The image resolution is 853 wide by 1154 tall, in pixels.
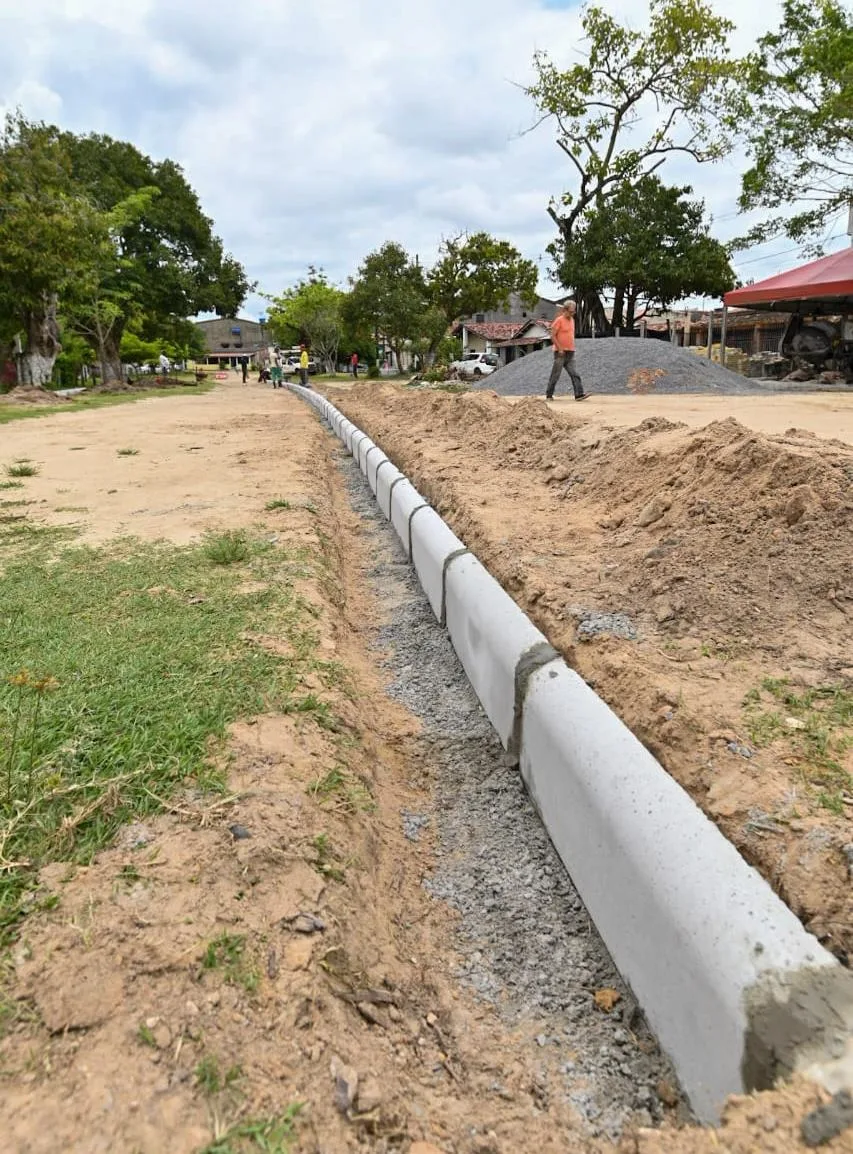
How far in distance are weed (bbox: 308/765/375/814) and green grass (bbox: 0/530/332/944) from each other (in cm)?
31

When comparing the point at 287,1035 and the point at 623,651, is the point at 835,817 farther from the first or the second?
the point at 287,1035

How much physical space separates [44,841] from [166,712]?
0.74 m

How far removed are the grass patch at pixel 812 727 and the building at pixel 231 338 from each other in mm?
91937

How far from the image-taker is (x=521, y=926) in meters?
2.35

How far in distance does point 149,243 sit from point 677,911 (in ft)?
130

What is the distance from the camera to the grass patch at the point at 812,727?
2250 mm

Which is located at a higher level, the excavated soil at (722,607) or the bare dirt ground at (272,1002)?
the excavated soil at (722,607)

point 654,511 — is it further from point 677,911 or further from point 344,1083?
point 344,1083

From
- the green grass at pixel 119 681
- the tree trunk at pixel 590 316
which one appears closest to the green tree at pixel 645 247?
the tree trunk at pixel 590 316

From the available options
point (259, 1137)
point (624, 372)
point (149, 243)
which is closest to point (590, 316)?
point (624, 372)

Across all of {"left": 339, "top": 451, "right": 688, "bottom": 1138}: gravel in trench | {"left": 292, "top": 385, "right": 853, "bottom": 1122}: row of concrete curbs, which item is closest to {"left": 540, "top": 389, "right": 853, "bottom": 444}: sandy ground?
{"left": 339, "top": 451, "right": 688, "bottom": 1138}: gravel in trench

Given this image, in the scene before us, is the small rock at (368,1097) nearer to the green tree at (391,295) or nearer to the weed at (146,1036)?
the weed at (146,1036)

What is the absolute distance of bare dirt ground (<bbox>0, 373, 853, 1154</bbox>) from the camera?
143 cm

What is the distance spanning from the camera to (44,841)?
210cm
